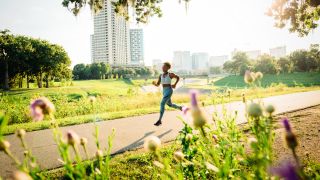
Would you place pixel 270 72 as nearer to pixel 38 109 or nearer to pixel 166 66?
pixel 166 66

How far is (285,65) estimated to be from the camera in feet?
278

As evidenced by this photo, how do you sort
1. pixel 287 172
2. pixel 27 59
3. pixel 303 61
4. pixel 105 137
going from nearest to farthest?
pixel 287 172 < pixel 105 137 < pixel 27 59 < pixel 303 61

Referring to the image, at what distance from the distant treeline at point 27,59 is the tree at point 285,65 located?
60400 millimetres

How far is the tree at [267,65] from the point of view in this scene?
263ft

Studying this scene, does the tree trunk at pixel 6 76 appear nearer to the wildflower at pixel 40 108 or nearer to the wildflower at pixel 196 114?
the wildflower at pixel 40 108

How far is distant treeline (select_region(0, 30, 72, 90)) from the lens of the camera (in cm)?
4475

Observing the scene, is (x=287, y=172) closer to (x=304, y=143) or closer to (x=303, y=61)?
(x=304, y=143)

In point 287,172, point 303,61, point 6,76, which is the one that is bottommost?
point 287,172

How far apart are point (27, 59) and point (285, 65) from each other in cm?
6845

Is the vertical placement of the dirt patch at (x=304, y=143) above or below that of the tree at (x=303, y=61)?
below

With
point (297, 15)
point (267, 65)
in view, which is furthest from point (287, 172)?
point (267, 65)

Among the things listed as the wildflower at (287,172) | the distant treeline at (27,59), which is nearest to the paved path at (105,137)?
the wildflower at (287,172)

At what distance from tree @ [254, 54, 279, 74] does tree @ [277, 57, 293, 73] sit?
11.2 feet

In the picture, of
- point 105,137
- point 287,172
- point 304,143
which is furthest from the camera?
point 105,137
